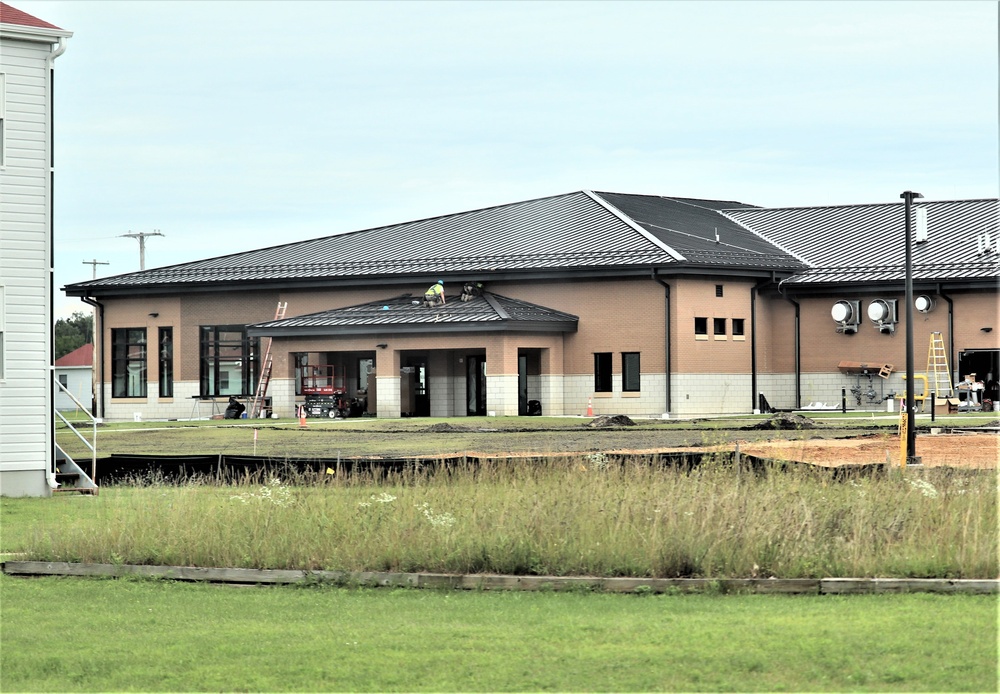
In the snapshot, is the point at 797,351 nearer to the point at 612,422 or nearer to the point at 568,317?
the point at 568,317

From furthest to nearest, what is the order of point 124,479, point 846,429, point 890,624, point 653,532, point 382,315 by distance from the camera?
point 382,315 → point 846,429 → point 124,479 → point 653,532 → point 890,624

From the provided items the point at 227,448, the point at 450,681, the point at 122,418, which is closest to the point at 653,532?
the point at 450,681

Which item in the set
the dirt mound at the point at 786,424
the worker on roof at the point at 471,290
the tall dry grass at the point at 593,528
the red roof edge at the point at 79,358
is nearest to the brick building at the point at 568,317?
the worker on roof at the point at 471,290

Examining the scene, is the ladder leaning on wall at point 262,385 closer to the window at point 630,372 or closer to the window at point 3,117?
the window at point 630,372

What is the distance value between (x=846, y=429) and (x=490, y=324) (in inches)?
576

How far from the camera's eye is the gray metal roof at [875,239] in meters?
47.1

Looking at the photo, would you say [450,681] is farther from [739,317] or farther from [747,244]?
[747,244]

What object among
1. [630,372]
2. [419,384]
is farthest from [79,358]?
[630,372]

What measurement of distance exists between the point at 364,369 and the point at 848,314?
1800 cm

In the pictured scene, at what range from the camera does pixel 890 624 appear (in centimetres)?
947

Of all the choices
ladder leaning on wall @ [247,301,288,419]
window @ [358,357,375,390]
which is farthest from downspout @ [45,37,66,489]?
ladder leaning on wall @ [247,301,288,419]

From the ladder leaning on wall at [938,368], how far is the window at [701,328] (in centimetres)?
757

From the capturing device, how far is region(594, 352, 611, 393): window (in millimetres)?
47094

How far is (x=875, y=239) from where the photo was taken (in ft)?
170
